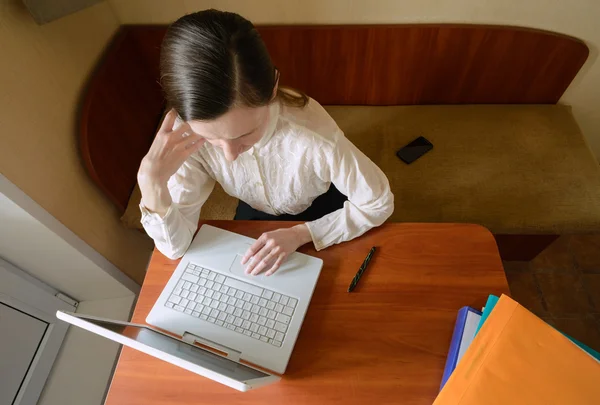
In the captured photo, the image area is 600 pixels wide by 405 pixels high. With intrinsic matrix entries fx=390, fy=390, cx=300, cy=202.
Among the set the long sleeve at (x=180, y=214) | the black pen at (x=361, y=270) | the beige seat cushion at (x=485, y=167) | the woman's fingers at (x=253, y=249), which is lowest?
the beige seat cushion at (x=485, y=167)

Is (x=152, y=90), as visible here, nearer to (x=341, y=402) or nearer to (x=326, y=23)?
(x=326, y=23)

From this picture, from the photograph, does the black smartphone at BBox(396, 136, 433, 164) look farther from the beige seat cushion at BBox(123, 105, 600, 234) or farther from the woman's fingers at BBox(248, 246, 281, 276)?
the woman's fingers at BBox(248, 246, 281, 276)

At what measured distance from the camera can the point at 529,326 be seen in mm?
640

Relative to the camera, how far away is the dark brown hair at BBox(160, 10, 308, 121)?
65 centimetres

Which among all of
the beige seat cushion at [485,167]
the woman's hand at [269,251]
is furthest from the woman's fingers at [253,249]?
the beige seat cushion at [485,167]

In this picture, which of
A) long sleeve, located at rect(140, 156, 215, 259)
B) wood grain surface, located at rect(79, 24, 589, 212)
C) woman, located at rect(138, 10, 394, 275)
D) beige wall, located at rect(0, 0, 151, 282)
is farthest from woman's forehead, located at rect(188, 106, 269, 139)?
wood grain surface, located at rect(79, 24, 589, 212)

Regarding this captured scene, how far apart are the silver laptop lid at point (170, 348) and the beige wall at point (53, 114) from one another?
0.60 meters

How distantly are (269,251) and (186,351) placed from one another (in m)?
0.28

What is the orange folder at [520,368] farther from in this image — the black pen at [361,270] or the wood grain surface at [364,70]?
the wood grain surface at [364,70]

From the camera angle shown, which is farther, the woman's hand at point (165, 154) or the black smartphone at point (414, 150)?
the black smartphone at point (414, 150)

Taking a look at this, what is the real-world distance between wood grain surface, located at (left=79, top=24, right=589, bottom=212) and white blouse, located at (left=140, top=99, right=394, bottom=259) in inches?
20.2

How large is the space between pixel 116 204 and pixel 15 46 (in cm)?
57

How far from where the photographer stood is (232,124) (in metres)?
0.73

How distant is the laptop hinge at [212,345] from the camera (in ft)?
2.67
